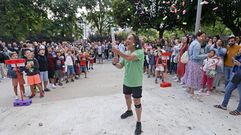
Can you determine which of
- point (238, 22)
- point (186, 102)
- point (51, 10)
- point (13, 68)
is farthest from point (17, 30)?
point (186, 102)

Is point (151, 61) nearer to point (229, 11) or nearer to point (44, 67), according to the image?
point (44, 67)

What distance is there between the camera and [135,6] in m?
22.1

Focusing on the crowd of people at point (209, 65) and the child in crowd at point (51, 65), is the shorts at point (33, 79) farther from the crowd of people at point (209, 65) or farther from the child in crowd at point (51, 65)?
the crowd of people at point (209, 65)

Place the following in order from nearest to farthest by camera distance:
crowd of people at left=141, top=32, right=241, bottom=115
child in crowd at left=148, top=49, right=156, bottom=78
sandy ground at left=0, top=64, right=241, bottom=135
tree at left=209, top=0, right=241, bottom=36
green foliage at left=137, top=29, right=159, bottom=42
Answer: sandy ground at left=0, top=64, right=241, bottom=135 → crowd of people at left=141, top=32, right=241, bottom=115 → child in crowd at left=148, top=49, right=156, bottom=78 → tree at left=209, top=0, right=241, bottom=36 → green foliage at left=137, top=29, right=159, bottom=42

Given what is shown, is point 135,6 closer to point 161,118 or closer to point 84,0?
point 84,0

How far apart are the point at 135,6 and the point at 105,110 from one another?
58.8ft

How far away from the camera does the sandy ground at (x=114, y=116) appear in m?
4.54

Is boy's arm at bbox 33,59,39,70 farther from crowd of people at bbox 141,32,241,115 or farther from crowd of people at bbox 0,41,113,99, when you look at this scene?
crowd of people at bbox 141,32,241,115

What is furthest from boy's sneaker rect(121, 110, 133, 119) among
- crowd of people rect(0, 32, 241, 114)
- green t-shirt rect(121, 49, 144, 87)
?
crowd of people rect(0, 32, 241, 114)

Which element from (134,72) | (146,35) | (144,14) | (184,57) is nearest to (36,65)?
(134,72)

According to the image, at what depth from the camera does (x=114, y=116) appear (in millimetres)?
5227

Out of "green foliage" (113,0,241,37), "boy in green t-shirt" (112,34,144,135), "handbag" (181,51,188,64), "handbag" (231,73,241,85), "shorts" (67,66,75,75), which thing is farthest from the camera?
"green foliage" (113,0,241,37)

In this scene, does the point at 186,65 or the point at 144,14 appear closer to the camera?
the point at 186,65

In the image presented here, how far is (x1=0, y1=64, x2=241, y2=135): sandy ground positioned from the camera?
4.54m
